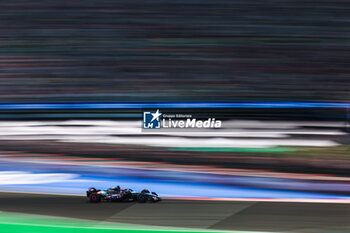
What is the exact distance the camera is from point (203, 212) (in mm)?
2078

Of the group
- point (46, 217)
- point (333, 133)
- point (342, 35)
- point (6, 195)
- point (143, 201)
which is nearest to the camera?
point (46, 217)

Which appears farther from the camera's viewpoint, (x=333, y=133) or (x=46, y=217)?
(x=333, y=133)

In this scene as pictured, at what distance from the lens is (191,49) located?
284 centimetres

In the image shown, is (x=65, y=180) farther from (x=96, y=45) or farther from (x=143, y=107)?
(x=96, y=45)

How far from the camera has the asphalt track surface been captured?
1.90 metres

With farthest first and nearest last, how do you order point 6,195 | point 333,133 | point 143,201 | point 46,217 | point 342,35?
point 342,35
point 333,133
point 6,195
point 143,201
point 46,217

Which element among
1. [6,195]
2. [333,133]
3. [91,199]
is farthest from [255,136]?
[6,195]

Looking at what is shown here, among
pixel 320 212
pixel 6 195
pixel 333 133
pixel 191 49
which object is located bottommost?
pixel 320 212

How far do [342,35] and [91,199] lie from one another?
7.03 ft

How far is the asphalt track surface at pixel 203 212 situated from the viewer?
190 centimetres

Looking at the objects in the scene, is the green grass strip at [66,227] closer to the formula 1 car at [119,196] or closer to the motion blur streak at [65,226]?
the motion blur streak at [65,226]

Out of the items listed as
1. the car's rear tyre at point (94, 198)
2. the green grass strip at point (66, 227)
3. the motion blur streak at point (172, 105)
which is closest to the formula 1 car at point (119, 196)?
the car's rear tyre at point (94, 198)

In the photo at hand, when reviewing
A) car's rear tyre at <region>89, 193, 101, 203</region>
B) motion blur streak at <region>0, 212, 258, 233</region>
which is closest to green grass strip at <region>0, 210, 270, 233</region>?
motion blur streak at <region>0, 212, 258, 233</region>

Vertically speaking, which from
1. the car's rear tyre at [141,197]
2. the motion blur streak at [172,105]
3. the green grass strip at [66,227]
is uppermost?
the motion blur streak at [172,105]
